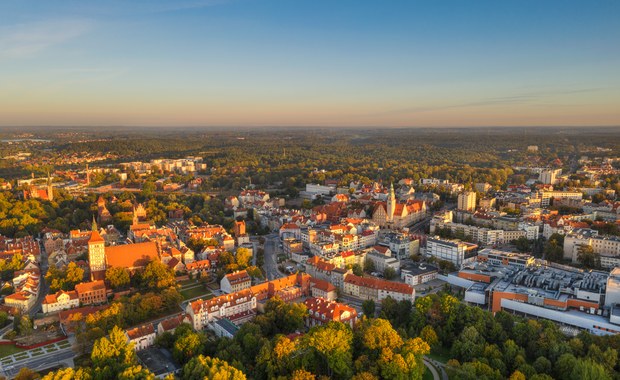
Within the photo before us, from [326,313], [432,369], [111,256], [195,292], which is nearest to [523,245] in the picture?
[432,369]

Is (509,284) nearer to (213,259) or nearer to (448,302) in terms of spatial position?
(448,302)

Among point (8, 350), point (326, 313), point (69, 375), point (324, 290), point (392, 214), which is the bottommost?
point (8, 350)

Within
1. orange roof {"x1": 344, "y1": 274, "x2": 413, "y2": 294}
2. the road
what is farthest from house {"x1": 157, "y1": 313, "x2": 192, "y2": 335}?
orange roof {"x1": 344, "y1": 274, "x2": 413, "y2": 294}

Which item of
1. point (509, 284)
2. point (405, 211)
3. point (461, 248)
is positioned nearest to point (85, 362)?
point (509, 284)

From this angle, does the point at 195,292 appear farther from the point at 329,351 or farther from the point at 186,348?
the point at 329,351

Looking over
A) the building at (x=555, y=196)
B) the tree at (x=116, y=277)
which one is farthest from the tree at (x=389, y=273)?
the building at (x=555, y=196)

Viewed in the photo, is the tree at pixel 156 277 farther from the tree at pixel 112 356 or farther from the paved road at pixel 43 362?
the tree at pixel 112 356
